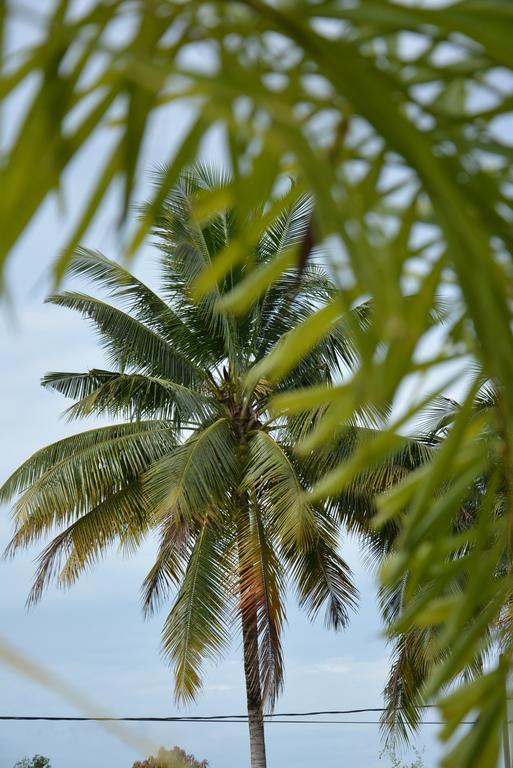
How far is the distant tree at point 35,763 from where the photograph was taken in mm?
12992

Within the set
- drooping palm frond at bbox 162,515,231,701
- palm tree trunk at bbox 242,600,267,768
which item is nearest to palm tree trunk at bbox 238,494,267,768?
palm tree trunk at bbox 242,600,267,768

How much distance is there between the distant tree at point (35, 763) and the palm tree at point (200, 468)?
5595mm

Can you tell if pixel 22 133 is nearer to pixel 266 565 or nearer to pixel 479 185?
pixel 479 185

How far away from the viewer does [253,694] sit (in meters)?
7.93

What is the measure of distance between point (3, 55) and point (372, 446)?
0.27 metres

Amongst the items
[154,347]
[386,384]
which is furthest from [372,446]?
[154,347]

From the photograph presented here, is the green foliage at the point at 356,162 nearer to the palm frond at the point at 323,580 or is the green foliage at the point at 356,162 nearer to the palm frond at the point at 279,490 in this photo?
the palm frond at the point at 279,490

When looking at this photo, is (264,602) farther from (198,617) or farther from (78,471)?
(78,471)

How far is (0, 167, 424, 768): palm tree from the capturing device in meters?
7.62

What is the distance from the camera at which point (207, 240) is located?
8.70 meters

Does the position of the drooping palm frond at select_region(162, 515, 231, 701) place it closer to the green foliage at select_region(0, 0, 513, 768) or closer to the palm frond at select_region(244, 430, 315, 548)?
the palm frond at select_region(244, 430, 315, 548)

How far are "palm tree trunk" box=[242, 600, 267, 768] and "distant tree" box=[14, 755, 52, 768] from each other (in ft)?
20.1

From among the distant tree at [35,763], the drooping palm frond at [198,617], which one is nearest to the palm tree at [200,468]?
the drooping palm frond at [198,617]

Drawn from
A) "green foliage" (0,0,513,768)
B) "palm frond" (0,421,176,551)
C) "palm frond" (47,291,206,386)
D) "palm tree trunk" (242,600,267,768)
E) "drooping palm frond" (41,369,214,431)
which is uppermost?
"palm frond" (47,291,206,386)
